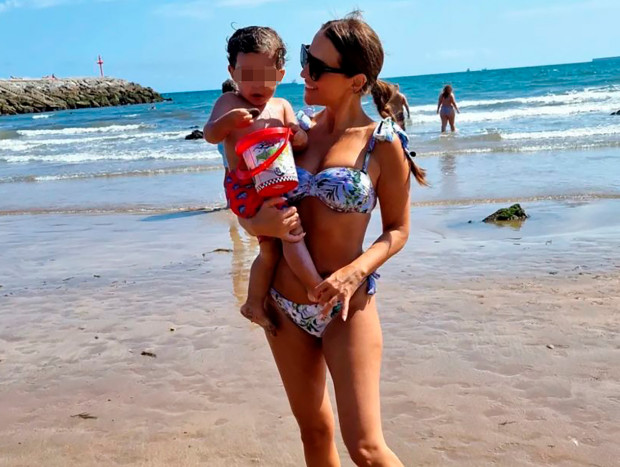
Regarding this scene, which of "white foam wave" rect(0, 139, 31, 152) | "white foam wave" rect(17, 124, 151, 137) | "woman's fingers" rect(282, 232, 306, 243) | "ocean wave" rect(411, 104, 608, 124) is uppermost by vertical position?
"woman's fingers" rect(282, 232, 306, 243)

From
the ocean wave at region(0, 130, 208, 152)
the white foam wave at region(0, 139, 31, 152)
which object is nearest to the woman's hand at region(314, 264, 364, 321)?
the ocean wave at region(0, 130, 208, 152)

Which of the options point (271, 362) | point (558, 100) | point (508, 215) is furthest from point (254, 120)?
point (558, 100)

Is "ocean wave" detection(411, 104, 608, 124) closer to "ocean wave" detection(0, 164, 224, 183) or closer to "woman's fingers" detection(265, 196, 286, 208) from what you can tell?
"ocean wave" detection(0, 164, 224, 183)

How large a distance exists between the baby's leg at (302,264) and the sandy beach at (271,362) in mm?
1467

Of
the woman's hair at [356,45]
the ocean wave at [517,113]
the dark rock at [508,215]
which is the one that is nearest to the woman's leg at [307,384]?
the woman's hair at [356,45]

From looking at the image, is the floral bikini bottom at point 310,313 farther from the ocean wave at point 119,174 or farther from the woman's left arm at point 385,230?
the ocean wave at point 119,174

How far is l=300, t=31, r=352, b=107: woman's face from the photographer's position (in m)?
2.91

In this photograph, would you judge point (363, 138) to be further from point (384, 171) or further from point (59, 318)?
point (59, 318)

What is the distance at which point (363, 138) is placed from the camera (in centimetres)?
299

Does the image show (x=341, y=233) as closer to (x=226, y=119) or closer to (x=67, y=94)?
(x=226, y=119)

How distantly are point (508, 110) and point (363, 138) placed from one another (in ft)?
111

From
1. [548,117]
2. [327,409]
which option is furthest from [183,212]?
[548,117]

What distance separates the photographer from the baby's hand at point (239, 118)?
3.00m

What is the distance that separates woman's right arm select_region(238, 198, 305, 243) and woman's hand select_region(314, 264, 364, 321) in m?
0.24
